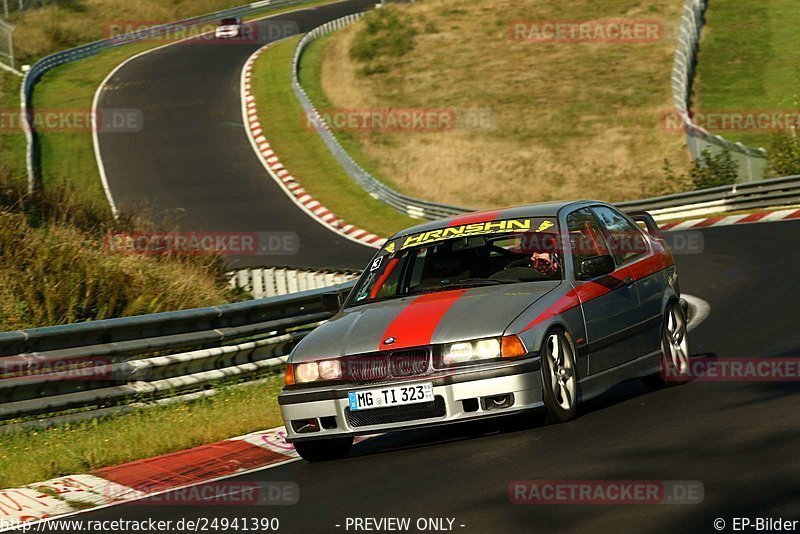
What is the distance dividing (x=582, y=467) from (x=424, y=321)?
5.85 ft

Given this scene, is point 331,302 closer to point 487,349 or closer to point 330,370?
point 330,370

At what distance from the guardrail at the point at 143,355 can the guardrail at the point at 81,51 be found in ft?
57.2

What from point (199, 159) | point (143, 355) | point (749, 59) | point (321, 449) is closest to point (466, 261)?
point (321, 449)

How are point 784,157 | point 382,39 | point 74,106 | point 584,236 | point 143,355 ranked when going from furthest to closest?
point 382,39 < point 74,106 < point 784,157 < point 143,355 < point 584,236

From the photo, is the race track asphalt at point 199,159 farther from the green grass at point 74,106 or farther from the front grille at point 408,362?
the front grille at point 408,362

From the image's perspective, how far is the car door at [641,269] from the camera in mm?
9375

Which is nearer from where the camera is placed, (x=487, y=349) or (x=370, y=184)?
(x=487, y=349)

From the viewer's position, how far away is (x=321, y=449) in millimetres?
8234

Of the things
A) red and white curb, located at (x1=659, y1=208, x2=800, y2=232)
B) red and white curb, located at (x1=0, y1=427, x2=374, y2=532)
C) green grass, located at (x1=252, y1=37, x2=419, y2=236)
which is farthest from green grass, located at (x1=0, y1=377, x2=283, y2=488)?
green grass, located at (x1=252, y1=37, x2=419, y2=236)

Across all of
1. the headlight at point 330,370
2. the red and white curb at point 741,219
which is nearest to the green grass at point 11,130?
the red and white curb at point 741,219

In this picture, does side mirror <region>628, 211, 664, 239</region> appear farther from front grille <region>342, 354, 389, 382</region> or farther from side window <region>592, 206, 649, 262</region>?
front grille <region>342, 354, 389, 382</region>

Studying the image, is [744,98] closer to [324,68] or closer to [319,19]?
[324,68]

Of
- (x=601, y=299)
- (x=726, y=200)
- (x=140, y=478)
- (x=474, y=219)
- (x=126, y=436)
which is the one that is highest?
(x=474, y=219)

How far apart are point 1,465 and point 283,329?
436 centimetres
